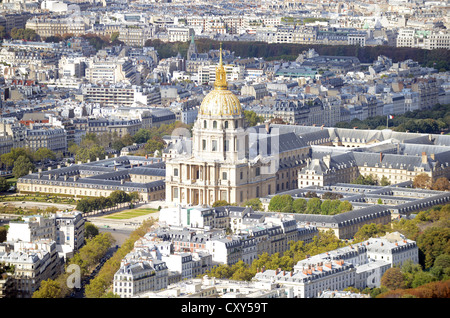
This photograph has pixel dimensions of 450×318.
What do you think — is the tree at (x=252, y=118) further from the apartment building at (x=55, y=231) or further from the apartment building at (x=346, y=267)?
the apartment building at (x=346, y=267)

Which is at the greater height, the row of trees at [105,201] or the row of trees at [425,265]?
the row of trees at [425,265]

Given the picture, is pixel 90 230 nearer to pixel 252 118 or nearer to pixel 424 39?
pixel 252 118

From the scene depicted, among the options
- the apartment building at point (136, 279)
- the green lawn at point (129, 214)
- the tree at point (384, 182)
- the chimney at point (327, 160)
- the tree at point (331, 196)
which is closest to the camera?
the apartment building at point (136, 279)

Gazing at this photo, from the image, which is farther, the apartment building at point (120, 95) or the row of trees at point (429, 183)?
the apartment building at point (120, 95)

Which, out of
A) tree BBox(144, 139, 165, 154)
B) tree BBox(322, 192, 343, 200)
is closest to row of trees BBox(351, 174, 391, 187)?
tree BBox(322, 192, 343, 200)

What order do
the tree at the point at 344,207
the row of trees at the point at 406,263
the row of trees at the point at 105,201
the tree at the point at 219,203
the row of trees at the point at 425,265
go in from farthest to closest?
the row of trees at the point at 105,201, the tree at the point at 219,203, the tree at the point at 344,207, the row of trees at the point at 406,263, the row of trees at the point at 425,265

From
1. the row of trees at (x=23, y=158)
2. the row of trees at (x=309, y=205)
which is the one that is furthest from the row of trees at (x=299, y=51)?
the row of trees at (x=309, y=205)

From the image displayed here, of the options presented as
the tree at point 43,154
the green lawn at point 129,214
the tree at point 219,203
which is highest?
the tree at point 219,203

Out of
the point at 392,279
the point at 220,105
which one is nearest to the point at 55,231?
the point at 392,279

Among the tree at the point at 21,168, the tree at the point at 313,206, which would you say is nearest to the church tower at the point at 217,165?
the tree at the point at 313,206
